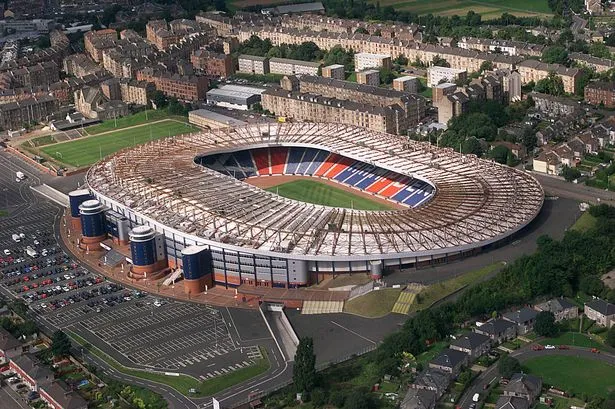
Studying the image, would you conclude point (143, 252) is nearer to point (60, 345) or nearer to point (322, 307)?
point (60, 345)

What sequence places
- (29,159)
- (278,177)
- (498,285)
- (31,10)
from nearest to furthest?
1. (498,285)
2. (278,177)
3. (29,159)
4. (31,10)

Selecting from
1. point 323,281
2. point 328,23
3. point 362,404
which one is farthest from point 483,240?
point 328,23

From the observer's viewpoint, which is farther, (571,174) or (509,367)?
(571,174)

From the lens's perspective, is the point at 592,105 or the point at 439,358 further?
the point at 592,105

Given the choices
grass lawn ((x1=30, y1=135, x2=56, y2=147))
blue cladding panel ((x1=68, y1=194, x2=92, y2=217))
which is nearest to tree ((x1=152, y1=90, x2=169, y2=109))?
grass lawn ((x1=30, y1=135, x2=56, y2=147))

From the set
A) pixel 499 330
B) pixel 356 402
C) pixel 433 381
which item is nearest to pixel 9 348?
pixel 356 402

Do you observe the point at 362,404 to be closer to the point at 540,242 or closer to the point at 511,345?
the point at 511,345
